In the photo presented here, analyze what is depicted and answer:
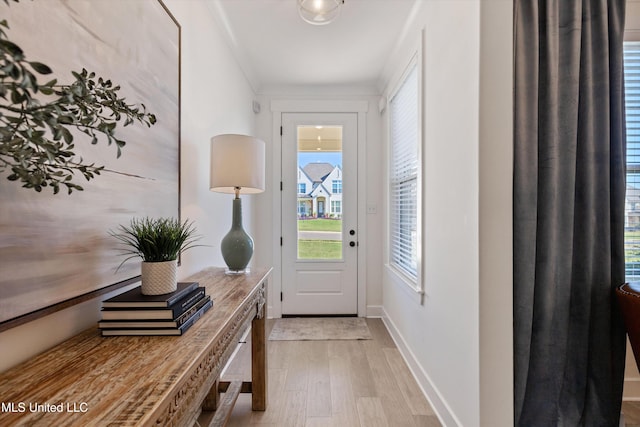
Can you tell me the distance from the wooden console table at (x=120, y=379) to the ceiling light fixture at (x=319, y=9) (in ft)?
5.97

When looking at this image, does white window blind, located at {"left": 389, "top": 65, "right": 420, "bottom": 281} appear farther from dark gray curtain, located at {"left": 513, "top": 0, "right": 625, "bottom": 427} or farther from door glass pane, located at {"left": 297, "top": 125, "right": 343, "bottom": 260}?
dark gray curtain, located at {"left": 513, "top": 0, "right": 625, "bottom": 427}

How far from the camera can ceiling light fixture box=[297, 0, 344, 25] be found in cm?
185

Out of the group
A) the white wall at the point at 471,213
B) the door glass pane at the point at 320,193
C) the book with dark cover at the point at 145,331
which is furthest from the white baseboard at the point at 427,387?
the book with dark cover at the point at 145,331

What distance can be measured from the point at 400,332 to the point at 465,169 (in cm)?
176

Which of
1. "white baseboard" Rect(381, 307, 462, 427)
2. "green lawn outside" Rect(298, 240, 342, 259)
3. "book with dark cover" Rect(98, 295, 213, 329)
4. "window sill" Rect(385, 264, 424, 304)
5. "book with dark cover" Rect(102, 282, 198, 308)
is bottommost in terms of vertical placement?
"white baseboard" Rect(381, 307, 462, 427)

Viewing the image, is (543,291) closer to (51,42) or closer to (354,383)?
(354,383)

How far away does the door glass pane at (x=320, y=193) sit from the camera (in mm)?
3537

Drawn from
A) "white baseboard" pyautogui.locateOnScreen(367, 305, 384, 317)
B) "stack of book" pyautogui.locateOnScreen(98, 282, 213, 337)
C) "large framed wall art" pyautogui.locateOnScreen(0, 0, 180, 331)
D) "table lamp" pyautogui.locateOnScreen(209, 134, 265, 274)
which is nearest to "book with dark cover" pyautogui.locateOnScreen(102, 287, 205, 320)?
"stack of book" pyautogui.locateOnScreen(98, 282, 213, 337)

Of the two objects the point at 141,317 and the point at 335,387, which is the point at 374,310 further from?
the point at 141,317

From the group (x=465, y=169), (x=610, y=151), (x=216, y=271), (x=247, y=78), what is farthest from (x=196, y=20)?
(x=610, y=151)

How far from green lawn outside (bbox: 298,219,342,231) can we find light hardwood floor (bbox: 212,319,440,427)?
1.24 metres

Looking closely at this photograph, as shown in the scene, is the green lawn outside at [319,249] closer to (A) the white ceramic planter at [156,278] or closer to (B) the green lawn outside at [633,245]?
(B) the green lawn outside at [633,245]

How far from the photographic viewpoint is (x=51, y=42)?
83cm

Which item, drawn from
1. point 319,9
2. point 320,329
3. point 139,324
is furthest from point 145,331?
point 320,329
